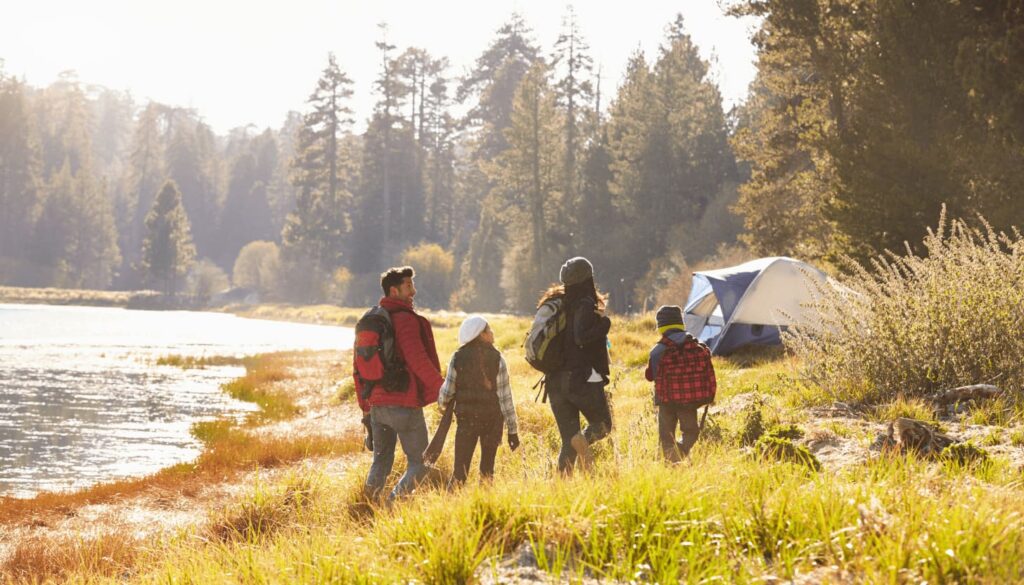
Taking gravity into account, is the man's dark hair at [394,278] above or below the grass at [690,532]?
above

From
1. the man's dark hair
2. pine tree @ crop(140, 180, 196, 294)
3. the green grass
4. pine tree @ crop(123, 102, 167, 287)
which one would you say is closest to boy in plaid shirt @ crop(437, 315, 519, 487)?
the man's dark hair

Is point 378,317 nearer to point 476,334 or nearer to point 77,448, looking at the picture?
point 476,334

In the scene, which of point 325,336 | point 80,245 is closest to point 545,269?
point 325,336

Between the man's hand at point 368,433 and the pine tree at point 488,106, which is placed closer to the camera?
the man's hand at point 368,433

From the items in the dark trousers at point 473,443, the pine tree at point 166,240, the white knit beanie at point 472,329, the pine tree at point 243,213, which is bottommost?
the dark trousers at point 473,443

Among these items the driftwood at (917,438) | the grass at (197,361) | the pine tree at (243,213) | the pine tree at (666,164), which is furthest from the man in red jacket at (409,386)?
the pine tree at (243,213)

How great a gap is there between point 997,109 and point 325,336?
37.3 metres

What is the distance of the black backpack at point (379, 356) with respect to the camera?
6.55 metres

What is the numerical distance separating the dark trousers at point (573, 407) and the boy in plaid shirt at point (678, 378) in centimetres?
58

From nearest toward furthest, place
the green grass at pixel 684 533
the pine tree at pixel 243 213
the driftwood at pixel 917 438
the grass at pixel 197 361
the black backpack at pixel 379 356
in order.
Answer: the green grass at pixel 684 533 → the driftwood at pixel 917 438 → the black backpack at pixel 379 356 → the grass at pixel 197 361 → the pine tree at pixel 243 213

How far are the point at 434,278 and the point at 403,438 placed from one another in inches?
2422

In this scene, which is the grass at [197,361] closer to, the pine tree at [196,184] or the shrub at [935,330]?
the shrub at [935,330]

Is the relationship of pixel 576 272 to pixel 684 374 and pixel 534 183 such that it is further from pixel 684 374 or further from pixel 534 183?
pixel 534 183

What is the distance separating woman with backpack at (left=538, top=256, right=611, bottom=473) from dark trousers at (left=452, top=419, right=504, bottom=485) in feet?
1.93
